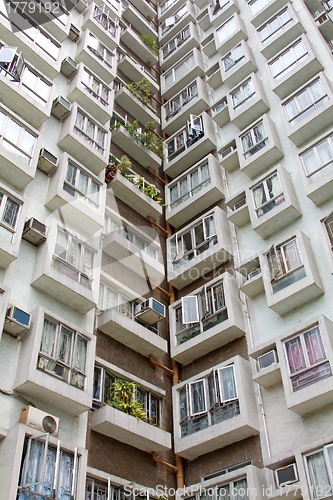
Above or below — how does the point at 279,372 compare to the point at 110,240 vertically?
below

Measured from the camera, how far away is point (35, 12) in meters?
18.9

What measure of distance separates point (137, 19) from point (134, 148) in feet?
40.8

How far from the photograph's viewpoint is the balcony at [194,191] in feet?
63.5

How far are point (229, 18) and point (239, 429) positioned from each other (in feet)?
66.4

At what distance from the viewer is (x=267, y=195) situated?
1628 centimetres

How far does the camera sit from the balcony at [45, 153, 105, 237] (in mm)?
14749

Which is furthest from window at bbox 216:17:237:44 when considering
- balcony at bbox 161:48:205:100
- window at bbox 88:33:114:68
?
window at bbox 88:33:114:68

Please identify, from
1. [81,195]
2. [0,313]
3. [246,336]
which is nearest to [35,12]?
[81,195]

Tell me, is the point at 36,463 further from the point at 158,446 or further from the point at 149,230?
the point at 149,230

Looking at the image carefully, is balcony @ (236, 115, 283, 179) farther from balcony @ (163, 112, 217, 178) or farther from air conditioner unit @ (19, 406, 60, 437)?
air conditioner unit @ (19, 406, 60, 437)

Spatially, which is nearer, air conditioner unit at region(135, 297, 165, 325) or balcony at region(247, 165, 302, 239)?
balcony at region(247, 165, 302, 239)

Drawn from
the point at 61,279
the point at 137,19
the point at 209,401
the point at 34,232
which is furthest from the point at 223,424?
the point at 137,19

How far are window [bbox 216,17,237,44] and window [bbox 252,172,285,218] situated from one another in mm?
10948

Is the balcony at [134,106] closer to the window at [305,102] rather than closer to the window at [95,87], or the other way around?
the window at [95,87]
